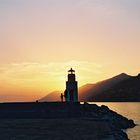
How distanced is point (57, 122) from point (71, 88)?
22.4 ft

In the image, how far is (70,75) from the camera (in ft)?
162

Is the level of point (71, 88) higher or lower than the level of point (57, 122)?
higher

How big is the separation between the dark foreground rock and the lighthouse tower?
137 cm

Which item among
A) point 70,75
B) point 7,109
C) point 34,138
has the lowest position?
point 34,138

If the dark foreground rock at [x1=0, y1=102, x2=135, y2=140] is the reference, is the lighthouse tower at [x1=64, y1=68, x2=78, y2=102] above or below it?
above

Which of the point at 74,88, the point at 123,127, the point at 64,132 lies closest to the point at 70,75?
the point at 74,88

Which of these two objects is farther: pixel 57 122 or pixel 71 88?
pixel 71 88

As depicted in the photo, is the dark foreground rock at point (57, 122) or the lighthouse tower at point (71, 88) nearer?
the dark foreground rock at point (57, 122)

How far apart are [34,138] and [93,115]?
68.2 feet

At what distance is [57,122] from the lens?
43.1m

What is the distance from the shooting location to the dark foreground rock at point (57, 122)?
3266 cm

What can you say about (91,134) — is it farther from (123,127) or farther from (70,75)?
(123,127)

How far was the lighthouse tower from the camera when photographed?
4888 cm

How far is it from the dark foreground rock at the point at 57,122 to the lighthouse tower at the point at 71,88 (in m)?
1.37
